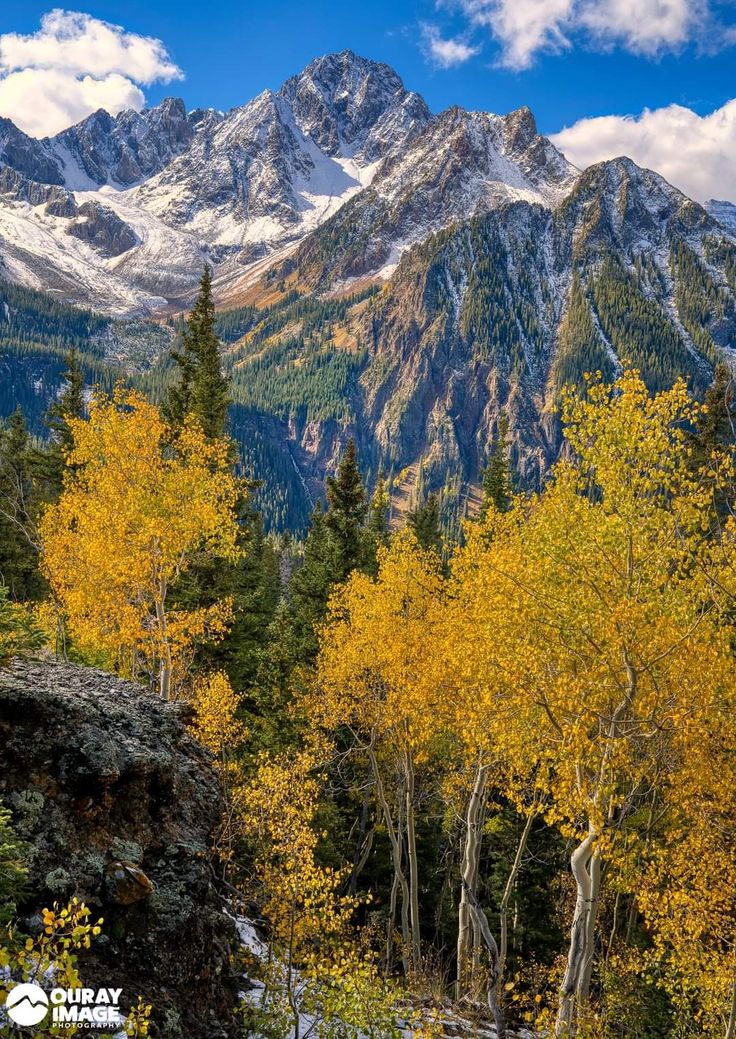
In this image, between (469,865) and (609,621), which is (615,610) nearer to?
(609,621)

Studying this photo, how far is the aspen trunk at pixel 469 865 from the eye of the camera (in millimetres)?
17781

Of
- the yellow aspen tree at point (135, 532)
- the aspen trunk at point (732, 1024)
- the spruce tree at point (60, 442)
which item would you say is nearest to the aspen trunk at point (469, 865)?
the aspen trunk at point (732, 1024)

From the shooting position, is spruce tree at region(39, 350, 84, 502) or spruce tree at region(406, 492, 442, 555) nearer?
spruce tree at region(39, 350, 84, 502)

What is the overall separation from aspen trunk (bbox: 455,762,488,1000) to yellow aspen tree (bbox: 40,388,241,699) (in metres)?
9.64

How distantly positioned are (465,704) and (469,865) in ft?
16.5

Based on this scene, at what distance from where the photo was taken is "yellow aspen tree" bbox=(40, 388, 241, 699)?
2025cm

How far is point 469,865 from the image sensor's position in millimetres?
17844

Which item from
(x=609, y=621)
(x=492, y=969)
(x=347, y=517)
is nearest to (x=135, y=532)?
(x=347, y=517)

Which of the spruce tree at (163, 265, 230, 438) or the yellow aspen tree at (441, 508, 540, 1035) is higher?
the spruce tree at (163, 265, 230, 438)

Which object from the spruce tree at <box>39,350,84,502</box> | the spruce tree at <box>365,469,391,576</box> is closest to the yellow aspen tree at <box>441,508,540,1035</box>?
Result: the spruce tree at <box>365,469,391,576</box>

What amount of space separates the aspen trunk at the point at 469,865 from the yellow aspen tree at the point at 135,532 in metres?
9.64

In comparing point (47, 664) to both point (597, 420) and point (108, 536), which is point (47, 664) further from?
point (597, 420)

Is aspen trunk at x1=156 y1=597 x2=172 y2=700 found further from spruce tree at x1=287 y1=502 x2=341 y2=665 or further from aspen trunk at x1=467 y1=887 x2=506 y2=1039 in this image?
aspen trunk at x1=467 y1=887 x2=506 y2=1039

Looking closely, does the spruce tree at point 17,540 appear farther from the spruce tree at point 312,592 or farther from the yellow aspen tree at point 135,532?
the yellow aspen tree at point 135,532
